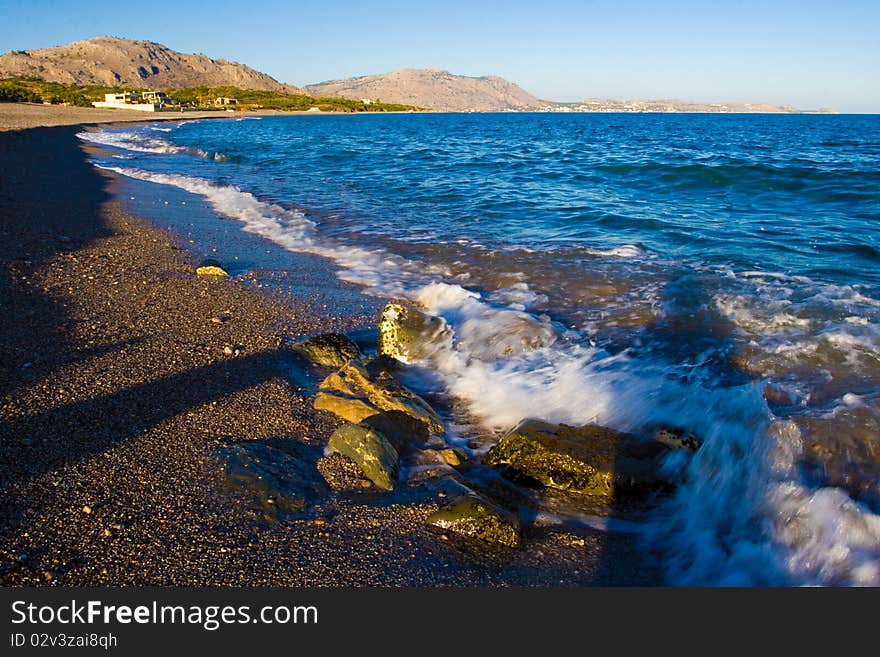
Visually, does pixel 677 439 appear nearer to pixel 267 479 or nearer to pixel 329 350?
pixel 267 479

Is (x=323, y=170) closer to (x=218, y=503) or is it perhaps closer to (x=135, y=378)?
(x=135, y=378)

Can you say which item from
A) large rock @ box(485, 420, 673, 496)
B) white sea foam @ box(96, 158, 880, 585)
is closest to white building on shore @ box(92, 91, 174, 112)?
white sea foam @ box(96, 158, 880, 585)

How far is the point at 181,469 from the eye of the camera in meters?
3.71

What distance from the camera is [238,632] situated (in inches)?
96.1

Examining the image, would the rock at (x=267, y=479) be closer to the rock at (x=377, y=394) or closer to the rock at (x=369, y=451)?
the rock at (x=369, y=451)

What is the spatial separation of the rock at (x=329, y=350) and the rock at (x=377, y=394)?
0.30 metres

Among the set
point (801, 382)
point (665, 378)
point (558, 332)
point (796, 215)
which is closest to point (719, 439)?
point (665, 378)

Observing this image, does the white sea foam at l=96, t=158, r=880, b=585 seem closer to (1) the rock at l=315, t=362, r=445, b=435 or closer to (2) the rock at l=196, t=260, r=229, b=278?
(1) the rock at l=315, t=362, r=445, b=435

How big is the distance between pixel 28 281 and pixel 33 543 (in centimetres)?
543

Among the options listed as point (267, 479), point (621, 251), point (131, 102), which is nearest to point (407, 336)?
point (267, 479)

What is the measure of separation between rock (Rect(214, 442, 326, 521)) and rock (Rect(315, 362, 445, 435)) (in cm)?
88

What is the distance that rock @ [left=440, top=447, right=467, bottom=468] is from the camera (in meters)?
4.23

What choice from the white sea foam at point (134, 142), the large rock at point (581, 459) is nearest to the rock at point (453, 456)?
the large rock at point (581, 459)

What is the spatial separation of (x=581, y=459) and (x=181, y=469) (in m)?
2.78
